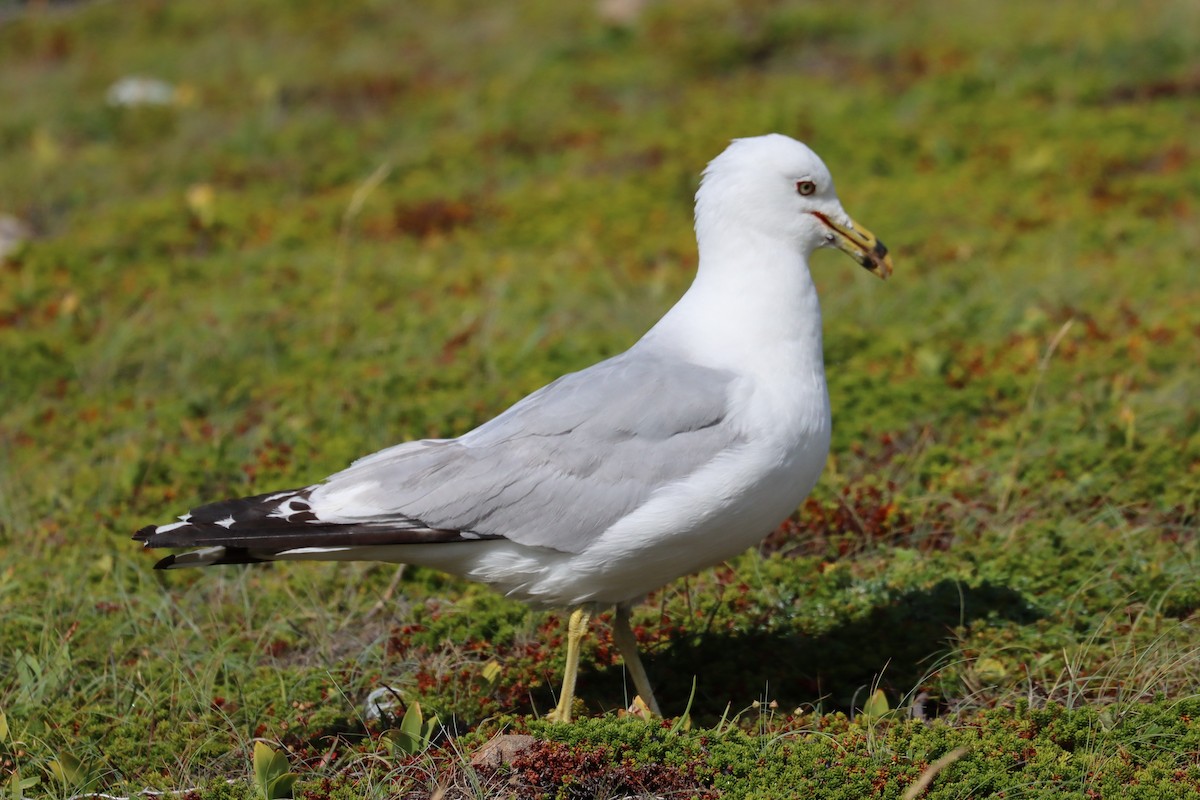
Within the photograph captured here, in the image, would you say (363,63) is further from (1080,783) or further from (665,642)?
(1080,783)

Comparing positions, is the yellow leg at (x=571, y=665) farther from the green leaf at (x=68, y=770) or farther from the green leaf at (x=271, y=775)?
the green leaf at (x=68, y=770)

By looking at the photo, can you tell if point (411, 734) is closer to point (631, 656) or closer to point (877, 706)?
point (631, 656)

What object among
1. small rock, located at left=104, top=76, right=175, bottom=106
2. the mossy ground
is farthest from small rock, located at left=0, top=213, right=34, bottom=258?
small rock, located at left=104, top=76, right=175, bottom=106

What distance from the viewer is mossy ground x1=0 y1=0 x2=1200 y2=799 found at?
4086 millimetres

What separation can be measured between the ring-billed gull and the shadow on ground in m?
0.31

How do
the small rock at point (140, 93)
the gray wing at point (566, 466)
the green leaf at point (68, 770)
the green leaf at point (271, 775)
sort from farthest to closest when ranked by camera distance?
1. the small rock at point (140, 93)
2. the gray wing at point (566, 466)
3. the green leaf at point (68, 770)
4. the green leaf at point (271, 775)

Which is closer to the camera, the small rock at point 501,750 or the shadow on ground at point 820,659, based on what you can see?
the small rock at point 501,750

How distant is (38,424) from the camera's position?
6648 millimetres

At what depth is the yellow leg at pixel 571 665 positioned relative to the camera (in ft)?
13.3

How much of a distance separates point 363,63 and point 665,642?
10429mm

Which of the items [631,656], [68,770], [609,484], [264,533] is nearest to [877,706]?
[631,656]

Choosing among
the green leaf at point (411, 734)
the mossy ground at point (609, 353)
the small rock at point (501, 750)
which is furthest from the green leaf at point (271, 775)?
the small rock at point (501, 750)

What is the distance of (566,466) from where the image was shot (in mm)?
4039

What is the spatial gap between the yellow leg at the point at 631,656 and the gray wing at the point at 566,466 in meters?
0.45
